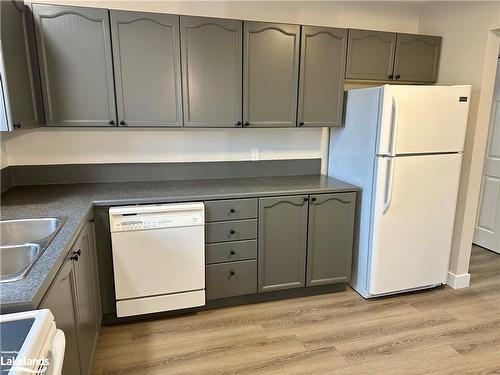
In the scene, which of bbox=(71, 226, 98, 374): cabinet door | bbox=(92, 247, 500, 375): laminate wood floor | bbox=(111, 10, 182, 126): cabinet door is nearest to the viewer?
bbox=(71, 226, 98, 374): cabinet door

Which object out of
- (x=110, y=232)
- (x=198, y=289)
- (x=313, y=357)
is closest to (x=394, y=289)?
(x=313, y=357)

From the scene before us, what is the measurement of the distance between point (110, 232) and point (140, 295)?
1.60ft

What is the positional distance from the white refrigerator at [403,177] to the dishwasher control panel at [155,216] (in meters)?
1.29

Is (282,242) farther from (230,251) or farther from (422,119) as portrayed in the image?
(422,119)

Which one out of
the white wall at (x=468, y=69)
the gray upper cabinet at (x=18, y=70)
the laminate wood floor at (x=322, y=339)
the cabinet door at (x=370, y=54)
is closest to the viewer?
the gray upper cabinet at (x=18, y=70)

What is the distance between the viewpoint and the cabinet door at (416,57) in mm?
2877

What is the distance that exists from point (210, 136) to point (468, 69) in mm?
2119

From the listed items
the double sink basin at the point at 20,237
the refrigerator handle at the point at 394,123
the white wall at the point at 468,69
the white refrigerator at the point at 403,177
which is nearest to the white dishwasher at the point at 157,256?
the double sink basin at the point at 20,237

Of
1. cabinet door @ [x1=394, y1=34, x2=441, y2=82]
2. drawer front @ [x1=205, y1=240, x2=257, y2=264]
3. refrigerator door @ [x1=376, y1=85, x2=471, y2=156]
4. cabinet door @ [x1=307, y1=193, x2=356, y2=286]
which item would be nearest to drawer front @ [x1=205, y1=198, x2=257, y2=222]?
drawer front @ [x1=205, y1=240, x2=257, y2=264]

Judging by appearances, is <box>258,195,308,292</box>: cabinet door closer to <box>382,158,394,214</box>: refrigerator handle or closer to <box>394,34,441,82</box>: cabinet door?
<box>382,158,394,214</box>: refrigerator handle

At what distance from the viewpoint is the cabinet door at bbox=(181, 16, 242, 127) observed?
2.41 meters

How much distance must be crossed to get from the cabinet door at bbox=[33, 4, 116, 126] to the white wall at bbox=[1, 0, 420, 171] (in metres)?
0.31

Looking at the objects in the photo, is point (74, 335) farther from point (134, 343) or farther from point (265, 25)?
point (265, 25)

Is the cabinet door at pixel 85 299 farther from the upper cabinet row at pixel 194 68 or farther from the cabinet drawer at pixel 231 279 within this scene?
the upper cabinet row at pixel 194 68
